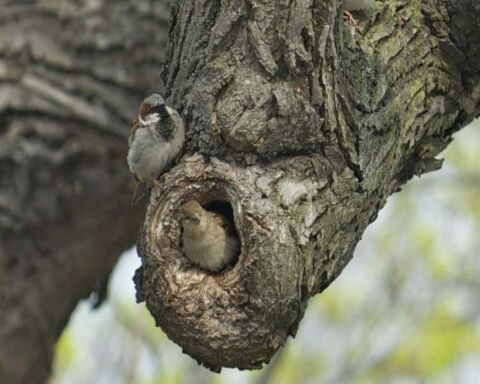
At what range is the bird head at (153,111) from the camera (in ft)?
10.1

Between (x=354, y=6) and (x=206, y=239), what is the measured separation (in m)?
1.16

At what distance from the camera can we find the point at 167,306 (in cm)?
274

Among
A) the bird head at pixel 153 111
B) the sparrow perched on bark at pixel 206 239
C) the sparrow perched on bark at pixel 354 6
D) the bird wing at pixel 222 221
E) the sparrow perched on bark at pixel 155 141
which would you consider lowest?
the sparrow perched on bark at pixel 206 239

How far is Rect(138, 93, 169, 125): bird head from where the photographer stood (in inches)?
122

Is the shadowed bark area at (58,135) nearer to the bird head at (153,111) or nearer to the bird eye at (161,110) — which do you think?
the bird head at (153,111)

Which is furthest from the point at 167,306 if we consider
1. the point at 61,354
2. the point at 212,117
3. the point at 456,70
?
the point at 61,354

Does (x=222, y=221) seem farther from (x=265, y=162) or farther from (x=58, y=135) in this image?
(x=58, y=135)

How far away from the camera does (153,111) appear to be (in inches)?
125

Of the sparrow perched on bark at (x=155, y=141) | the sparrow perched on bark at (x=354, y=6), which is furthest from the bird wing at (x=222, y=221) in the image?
the sparrow perched on bark at (x=354, y=6)

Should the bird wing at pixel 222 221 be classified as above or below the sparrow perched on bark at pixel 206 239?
above

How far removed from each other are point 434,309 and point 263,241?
11.0 metres

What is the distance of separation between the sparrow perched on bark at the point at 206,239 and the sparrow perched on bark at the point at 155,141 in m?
0.27

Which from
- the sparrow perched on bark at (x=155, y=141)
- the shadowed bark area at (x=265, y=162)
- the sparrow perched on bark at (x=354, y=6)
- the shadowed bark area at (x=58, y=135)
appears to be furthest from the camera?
the shadowed bark area at (x=58, y=135)

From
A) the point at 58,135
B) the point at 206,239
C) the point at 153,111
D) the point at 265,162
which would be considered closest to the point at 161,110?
the point at 153,111
